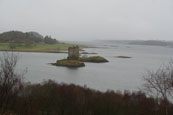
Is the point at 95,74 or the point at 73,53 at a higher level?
the point at 73,53

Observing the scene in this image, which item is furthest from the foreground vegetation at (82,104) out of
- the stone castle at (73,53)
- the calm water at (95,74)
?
the stone castle at (73,53)

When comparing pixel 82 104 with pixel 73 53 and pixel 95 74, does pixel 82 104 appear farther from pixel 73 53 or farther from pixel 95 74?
pixel 73 53

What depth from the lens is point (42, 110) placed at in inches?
322

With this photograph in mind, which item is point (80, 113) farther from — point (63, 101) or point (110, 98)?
point (110, 98)

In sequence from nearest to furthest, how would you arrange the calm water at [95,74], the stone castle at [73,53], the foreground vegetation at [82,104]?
the foreground vegetation at [82,104] < the calm water at [95,74] < the stone castle at [73,53]

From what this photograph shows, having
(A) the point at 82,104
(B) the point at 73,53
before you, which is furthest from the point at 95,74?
(B) the point at 73,53

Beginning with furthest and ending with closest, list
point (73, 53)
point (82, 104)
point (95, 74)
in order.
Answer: point (73, 53), point (95, 74), point (82, 104)

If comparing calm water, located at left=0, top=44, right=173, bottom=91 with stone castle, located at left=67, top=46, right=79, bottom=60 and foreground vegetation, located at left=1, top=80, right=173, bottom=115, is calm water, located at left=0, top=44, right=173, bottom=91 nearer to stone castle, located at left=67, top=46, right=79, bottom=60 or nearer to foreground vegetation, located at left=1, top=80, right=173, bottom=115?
foreground vegetation, located at left=1, top=80, right=173, bottom=115

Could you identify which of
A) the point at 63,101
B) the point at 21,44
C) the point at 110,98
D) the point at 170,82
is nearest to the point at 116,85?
the point at 110,98

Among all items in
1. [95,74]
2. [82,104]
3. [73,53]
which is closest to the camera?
[82,104]

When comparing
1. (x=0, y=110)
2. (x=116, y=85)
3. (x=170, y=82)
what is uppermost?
(x=170, y=82)

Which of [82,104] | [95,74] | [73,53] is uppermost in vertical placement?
[73,53]

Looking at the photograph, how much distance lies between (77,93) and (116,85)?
8.15 meters

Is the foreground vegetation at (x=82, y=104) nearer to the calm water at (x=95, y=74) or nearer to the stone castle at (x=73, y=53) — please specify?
the calm water at (x=95, y=74)
